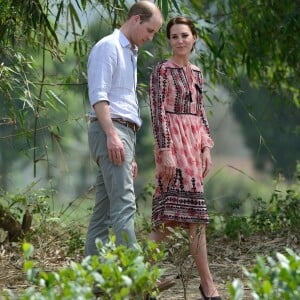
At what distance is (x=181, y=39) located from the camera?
4.57 metres

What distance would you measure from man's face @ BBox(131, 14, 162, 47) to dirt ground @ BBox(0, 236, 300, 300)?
1358 mm

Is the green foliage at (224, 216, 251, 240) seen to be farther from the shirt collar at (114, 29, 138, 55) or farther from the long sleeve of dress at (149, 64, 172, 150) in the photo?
the shirt collar at (114, 29, 138, 55)

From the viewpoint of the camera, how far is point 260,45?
24.2ft

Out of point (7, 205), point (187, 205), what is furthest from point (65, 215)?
point (187, 205)

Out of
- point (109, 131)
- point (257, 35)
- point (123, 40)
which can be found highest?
point (257, 35)

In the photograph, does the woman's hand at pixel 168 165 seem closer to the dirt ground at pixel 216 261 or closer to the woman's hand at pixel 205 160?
the woman's hand at pixel 205 160

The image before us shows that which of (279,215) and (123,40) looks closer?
(123,40)

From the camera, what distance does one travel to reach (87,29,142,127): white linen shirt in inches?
161

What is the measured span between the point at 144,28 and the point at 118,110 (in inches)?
14.2

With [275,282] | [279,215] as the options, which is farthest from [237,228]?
[275,282]

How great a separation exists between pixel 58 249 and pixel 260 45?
2106mm

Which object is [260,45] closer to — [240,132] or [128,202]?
[240,132]

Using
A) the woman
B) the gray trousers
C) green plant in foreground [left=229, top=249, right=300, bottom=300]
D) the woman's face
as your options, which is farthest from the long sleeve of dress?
green plant in foreground [left=229, top=249, right=300, bottom=300]

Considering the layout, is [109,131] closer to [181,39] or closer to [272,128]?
[181,39]
